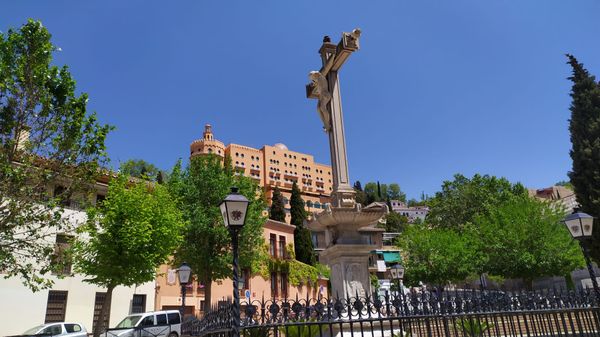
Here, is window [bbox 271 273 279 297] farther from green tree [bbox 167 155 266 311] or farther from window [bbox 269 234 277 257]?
green tree [bbox 167 155 266 311]

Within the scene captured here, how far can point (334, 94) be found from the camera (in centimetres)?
962

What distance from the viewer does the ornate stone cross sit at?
9.01m

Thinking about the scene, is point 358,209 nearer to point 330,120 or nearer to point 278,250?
point 330,120

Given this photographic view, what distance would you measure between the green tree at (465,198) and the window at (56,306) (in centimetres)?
4255

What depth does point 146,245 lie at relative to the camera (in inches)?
698

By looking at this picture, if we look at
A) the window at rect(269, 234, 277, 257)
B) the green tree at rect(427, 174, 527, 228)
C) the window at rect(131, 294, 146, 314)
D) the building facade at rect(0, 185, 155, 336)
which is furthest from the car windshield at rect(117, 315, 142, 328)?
the green tree at rect(427, 174, 527, 228)

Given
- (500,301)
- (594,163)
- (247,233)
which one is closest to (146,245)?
(247,233)

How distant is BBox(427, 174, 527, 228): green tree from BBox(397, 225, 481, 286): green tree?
17.9 meters

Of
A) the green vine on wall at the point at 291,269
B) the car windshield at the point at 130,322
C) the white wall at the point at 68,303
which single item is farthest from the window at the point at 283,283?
the car windshield at the point at 130,322

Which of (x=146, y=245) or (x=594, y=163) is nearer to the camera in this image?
(x=146, y=245)

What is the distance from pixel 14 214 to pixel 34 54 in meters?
4.55

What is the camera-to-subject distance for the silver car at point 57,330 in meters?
15.6

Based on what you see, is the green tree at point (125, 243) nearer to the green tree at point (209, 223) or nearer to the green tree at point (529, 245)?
the green tree at point (209, 223)

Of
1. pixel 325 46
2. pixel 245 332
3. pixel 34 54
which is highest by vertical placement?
pixel 34 54
